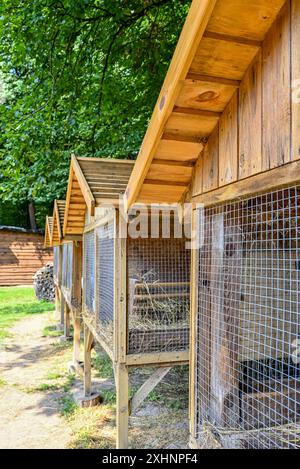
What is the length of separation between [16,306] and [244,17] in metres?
12.0

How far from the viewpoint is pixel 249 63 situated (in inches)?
60.9

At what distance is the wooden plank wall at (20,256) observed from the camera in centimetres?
1655

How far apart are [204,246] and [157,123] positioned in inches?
29.0

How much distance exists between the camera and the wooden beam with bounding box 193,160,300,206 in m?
1.28

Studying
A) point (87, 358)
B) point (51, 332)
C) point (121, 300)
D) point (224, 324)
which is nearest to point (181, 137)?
point (224, 324)

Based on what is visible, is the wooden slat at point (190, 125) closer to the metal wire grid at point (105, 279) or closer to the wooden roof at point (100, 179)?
the wooden roof at point (100, 179)

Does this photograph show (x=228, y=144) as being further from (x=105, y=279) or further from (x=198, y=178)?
(x=105, y=279)

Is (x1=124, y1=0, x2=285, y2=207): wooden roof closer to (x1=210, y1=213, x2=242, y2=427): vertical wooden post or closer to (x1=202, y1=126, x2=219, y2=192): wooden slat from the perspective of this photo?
(x1=202, y1=126, x2=219, y2=192): wooden slat

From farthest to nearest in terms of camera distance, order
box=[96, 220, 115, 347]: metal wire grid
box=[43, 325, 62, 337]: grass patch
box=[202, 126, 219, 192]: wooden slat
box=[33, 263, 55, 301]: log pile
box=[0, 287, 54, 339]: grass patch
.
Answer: box=[33, 263, 55, 301]: log pile → box=[0, 287, 54, 339]: grass patch → box=[43, 325, 62, 337]: grass patch → box=[96, 220, 115, 347]: metal wire grid → box=[202, 126, 219, 192]: wooden slat

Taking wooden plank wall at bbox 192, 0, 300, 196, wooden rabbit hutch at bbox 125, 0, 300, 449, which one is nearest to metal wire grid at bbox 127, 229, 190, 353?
wooden rabbit hutch at bbox 125, 0, 300, 449

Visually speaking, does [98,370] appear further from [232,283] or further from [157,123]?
[157,123]

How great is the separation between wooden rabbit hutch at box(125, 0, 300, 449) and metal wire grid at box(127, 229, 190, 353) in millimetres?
1067

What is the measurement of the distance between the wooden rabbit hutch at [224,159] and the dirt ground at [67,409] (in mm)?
2000
